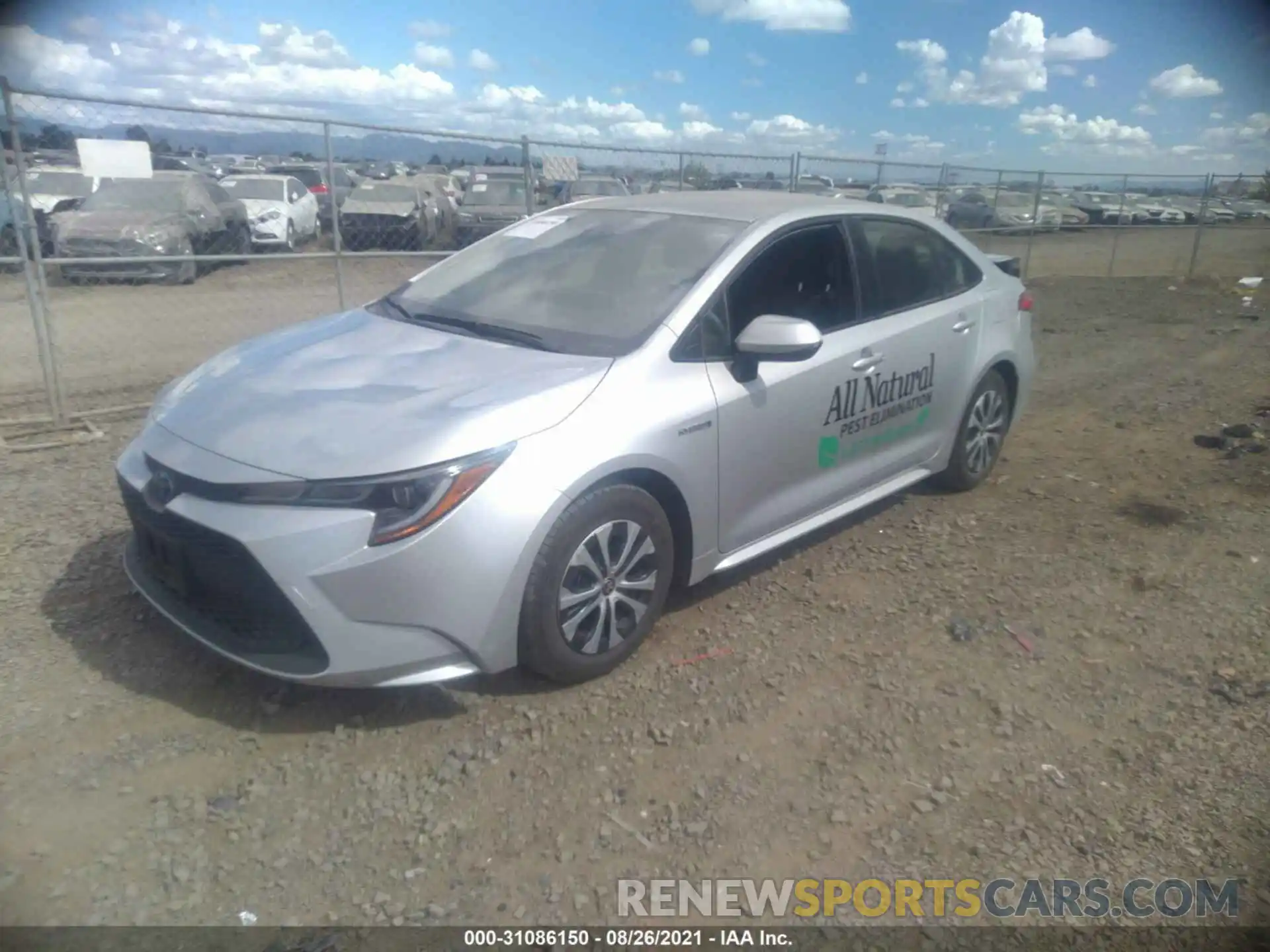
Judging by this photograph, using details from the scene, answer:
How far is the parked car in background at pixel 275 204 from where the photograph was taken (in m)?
15.7

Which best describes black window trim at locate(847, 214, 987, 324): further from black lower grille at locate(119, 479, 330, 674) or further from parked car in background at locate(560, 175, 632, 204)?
parked car in background at locate(560, 175, 632, 204)

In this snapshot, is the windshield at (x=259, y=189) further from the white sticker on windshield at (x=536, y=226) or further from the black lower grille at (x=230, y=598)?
the black lower grille at (x=230, y=598)

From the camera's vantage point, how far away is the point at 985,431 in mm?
5332

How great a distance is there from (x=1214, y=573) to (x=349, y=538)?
4161 mm

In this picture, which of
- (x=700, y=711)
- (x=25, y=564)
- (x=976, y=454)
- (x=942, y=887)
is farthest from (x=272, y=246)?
(x=942, y=887)

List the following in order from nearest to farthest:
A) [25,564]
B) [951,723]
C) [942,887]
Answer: [942,887]
[951,723]
[25,564]

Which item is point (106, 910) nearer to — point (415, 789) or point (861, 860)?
point (415, 789)

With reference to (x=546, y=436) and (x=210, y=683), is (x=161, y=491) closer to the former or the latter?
(x=210, y=683)

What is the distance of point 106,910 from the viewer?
7.57 ft

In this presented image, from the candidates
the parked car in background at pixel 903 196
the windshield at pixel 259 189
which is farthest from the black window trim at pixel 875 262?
the windshield at pixel 259 189

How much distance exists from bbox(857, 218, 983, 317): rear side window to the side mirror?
98 cm

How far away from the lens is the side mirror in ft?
11.3

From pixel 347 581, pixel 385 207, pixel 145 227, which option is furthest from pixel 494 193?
pixel 347 581

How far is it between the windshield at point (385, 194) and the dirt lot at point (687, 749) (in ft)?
32.0
